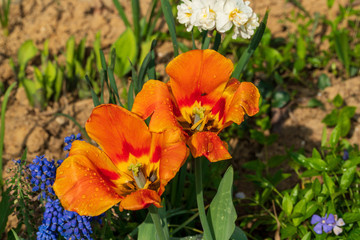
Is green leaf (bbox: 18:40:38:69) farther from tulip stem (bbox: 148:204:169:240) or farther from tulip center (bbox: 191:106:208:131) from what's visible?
tulip stem (bbox: 148:204:169:240)

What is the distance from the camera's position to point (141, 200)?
1.15 metres

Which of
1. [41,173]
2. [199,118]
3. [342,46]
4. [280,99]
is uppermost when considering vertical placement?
[199,118]

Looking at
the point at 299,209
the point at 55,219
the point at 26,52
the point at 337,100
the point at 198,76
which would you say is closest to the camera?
the point at 198,76

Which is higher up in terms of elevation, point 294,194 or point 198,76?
point 198,76

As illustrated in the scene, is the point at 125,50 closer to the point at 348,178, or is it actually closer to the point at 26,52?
the point at 26,52

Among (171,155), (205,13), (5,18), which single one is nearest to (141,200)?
(171,155)

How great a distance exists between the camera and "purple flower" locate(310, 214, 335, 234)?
1.81 m

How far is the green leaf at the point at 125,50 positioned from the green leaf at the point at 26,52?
543mm

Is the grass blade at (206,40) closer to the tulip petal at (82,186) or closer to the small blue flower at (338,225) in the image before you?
the tulip petal at (82,186)

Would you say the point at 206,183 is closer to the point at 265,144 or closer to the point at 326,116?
the point at 265,144

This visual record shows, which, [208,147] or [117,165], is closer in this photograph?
[208,147]

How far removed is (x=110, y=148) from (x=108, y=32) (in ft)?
6.64

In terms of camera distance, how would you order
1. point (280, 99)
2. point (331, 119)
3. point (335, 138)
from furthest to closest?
point (280, 99) → point (331, 119) → point (335, 138)

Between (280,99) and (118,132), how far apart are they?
1.59 metres
